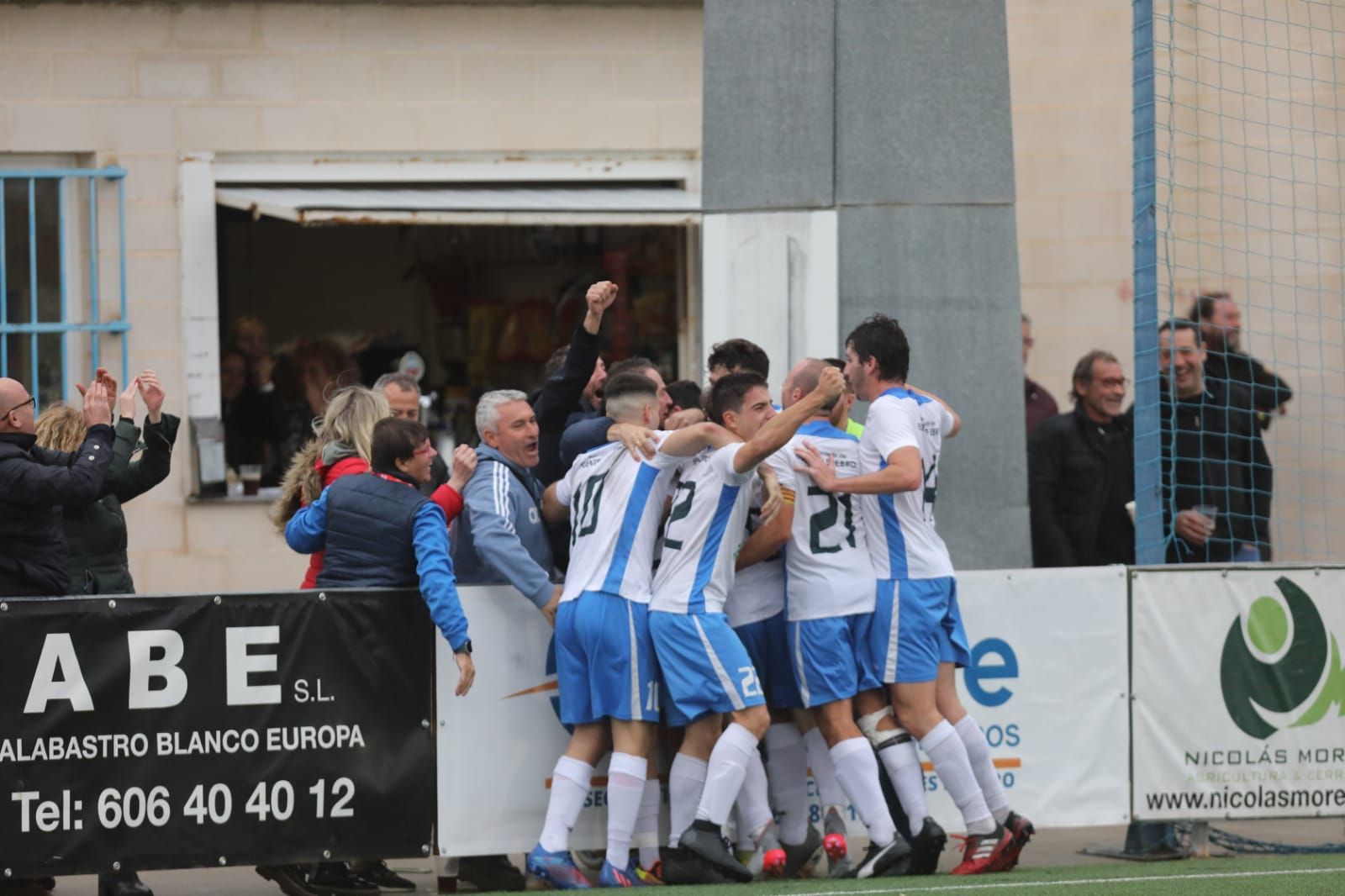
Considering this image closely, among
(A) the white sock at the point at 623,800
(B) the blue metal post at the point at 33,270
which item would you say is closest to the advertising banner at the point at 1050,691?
(A) the white sock at the point at 623,800

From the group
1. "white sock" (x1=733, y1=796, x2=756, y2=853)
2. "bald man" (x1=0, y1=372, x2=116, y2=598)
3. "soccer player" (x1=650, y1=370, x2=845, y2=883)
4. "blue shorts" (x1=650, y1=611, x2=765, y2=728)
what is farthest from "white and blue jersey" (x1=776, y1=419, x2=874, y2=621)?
"bald man" (x1=0, y1=372, x2=116, y2=598)

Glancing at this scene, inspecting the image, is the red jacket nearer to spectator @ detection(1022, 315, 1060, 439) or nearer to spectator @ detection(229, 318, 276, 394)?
spectator @ detection(1022, 315, 1060, 439)

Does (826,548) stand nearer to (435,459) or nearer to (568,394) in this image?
(568,394)

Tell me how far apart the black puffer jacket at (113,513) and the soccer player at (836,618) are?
2485mm

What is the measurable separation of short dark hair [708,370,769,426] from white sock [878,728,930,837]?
1.46 meters

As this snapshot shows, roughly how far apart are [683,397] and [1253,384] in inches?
138

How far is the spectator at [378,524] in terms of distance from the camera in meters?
7.75

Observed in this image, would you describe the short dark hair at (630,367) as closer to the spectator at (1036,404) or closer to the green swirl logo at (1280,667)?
the green swirl logo at (1280,667)

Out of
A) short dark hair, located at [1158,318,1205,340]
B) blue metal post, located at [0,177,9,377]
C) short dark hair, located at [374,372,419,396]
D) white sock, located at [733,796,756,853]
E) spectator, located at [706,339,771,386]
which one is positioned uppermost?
blue metal post, located at [0,177,9,377]

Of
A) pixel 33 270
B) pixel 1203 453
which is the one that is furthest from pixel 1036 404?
pixel 33 270

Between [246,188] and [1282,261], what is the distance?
6.82 meters

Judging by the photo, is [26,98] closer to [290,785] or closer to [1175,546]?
[290,785]

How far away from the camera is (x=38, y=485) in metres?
7.34

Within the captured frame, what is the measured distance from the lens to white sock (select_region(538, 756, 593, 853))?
7594 mm
